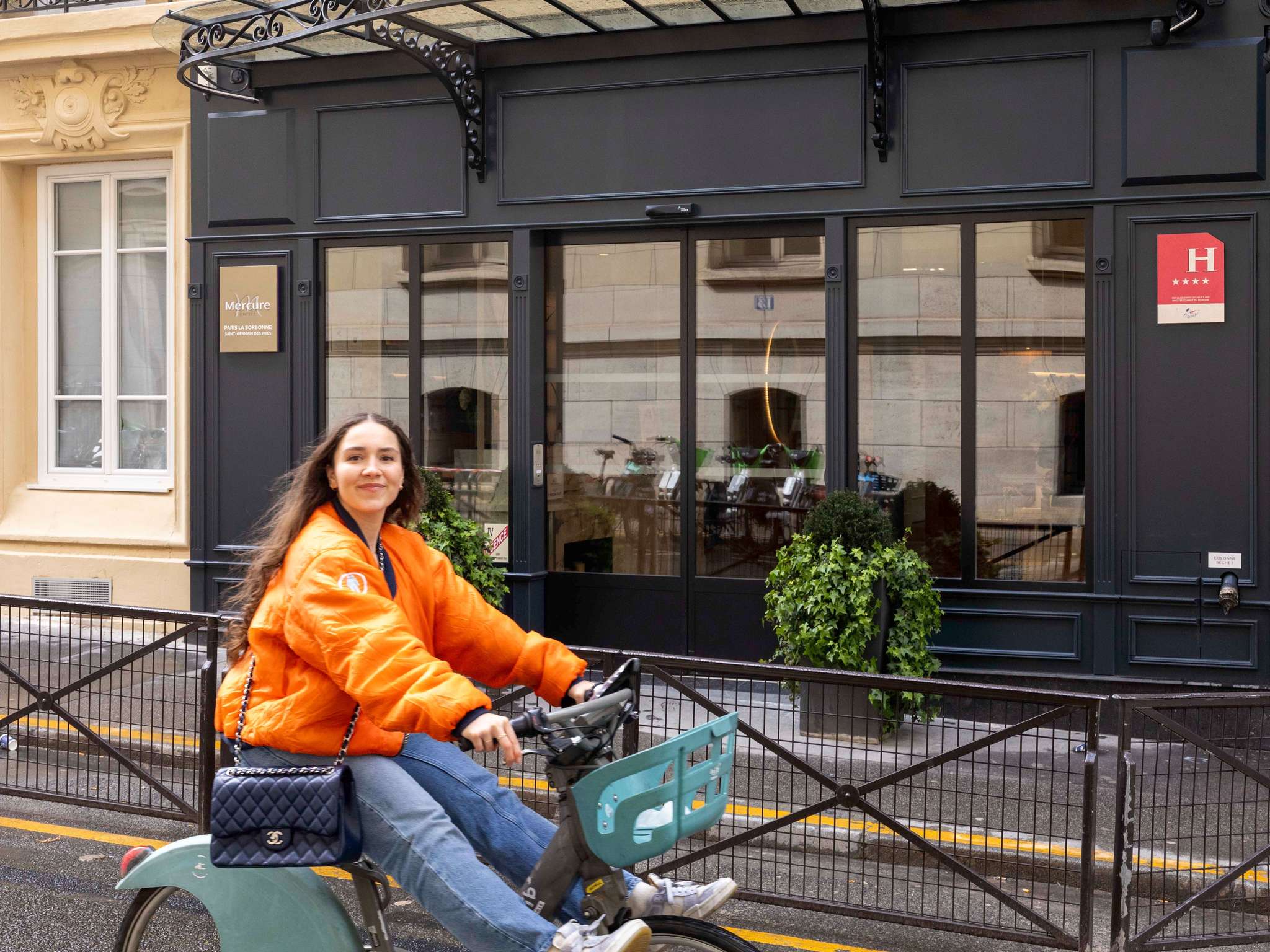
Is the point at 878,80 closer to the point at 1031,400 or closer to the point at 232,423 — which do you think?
the point at 1031,400

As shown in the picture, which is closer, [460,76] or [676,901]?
[676,901]

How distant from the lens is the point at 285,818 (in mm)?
3230

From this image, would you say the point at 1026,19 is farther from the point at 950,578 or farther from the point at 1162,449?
the point at 950,578

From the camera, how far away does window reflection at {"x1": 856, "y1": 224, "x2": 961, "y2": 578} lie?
29.6 feet

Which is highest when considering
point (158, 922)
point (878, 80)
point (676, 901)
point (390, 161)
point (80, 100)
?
point (80, 100)

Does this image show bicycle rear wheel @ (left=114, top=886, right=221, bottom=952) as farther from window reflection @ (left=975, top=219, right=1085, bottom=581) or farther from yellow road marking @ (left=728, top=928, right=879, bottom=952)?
window reflection @ (left=975, top=219, right=1085, bottom=581)

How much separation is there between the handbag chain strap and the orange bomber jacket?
1 centimetres

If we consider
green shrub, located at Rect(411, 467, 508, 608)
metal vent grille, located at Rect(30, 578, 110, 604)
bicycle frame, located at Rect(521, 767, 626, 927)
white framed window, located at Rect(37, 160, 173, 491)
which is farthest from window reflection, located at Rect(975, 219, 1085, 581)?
metal vent grille, located at Rect(30, 578, 110, 604)

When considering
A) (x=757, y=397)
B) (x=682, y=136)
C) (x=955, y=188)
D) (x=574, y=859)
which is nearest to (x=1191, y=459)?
(x=955, y=188)

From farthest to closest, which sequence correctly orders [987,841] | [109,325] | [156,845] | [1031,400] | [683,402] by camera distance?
[109,325]
[683,402]
[1031,400]
[156,845]
[987,841]

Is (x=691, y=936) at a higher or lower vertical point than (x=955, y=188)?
lower

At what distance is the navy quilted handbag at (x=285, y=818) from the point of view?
126 inches

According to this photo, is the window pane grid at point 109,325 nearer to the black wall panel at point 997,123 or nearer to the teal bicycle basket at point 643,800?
the black wall panel at point 997,123

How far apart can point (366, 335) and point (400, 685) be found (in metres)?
7.74
